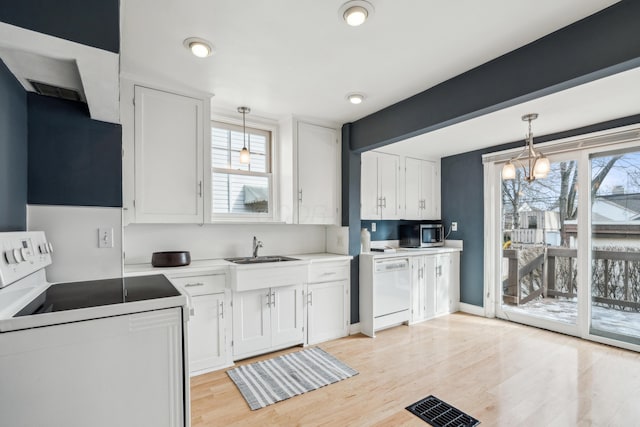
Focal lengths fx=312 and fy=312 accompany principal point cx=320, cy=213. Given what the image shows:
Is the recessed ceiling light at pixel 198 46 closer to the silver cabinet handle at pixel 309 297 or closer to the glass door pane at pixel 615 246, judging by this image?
the silver cabinet handle at pixel 309 297

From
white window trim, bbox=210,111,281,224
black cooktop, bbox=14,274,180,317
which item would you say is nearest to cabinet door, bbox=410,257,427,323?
white window trim, bbox=210,111,281,224

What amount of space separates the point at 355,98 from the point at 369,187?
150 cm

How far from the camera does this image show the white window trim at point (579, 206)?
10.3 feet

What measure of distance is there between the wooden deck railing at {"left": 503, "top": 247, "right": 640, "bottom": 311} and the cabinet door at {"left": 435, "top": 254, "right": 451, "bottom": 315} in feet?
2.37

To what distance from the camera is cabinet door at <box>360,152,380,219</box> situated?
404 cm

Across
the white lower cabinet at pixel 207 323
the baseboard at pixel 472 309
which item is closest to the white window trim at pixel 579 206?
the baseboard at pixel 472 309

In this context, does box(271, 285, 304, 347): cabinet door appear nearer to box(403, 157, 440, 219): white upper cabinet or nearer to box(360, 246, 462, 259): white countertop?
box(360, 246, 462, 259): white countertop

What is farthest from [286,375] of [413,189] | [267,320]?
[413,189]

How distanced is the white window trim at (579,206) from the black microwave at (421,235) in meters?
0.62

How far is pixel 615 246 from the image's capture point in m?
3.28

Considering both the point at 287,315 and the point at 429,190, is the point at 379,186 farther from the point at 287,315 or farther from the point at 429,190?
the point at 287,315

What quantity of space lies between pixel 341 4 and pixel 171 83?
162cm

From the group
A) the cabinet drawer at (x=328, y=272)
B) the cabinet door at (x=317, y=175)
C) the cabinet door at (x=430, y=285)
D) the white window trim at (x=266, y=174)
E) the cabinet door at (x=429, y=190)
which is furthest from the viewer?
the cabinet door at (x=429, y=190)

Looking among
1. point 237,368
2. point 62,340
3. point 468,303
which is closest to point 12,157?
point 62,340
